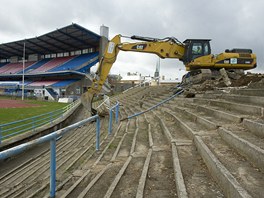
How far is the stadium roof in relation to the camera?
1662 inches

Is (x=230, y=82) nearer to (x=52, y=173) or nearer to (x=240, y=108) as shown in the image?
(x=240, y=108)

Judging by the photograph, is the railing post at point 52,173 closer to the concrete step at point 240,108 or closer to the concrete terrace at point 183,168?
the concrete terrace at point 183,168

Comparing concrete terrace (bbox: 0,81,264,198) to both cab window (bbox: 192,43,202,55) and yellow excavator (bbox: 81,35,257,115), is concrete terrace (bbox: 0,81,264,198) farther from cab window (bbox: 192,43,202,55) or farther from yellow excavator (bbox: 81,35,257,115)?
cab window (bbox: 192,43,202,55)

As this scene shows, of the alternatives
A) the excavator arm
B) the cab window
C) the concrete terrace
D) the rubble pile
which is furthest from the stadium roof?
the concrete terrace

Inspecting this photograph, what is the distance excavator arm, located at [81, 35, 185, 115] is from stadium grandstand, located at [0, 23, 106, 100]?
30.5m

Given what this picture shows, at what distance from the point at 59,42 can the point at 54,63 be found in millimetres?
7043

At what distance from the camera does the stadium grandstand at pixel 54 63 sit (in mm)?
43750

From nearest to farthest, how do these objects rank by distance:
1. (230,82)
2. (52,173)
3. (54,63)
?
(52,173)
(230,82)
(54,63)

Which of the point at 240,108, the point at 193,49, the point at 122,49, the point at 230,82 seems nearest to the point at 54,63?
the point at 122,49

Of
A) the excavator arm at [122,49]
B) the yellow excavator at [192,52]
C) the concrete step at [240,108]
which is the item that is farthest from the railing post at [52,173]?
the yellow excavator at [192,52]

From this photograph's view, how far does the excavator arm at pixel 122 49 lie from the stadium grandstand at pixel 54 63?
30.5 m

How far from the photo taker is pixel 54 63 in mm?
53469

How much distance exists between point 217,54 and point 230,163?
495 inches

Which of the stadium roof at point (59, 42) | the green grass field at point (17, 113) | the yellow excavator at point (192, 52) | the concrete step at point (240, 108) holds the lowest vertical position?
the green grass field at point (17, 113)
